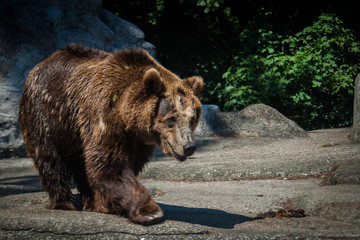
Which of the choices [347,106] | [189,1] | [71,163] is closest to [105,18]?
[189,1]

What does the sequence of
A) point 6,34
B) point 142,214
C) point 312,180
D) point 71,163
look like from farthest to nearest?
point 6,34 < point 312,180 < point 71,163 < point 142,214

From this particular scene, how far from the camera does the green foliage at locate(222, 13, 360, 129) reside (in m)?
10.9

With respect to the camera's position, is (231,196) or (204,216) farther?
(231,196)

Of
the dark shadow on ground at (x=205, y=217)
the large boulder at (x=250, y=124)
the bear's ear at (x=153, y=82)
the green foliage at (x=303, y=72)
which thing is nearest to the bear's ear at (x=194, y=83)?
the bear's ear at (x=153, y=82)

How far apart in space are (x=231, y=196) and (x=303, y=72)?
6915 millimetres

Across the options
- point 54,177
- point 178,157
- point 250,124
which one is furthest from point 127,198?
point 250,124

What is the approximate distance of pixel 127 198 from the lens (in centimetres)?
324

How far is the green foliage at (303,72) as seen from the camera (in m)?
10.9

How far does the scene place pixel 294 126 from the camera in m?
9.81

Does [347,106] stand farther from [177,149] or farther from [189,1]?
[177,149]

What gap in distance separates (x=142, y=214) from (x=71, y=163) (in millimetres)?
1054

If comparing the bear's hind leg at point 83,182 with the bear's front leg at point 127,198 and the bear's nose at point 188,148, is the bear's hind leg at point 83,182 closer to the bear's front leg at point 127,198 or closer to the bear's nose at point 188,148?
the bear's front leg at point 127,198

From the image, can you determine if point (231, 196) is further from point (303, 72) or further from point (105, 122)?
point (303, 72)

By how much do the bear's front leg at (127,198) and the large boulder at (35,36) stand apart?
19.5 ft
